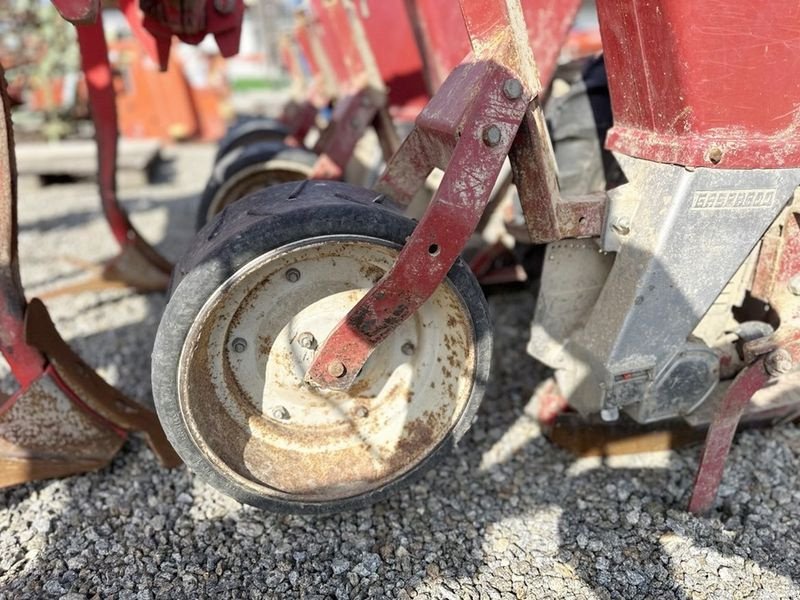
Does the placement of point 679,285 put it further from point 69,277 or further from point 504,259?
point 69,277

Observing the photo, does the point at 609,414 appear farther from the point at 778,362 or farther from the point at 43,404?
the point at 43,404

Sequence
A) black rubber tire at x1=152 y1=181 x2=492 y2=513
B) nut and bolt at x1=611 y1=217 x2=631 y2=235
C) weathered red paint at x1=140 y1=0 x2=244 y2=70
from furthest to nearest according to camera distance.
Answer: weathered red paint at x1=140 y1=0 x2=244 y2=70
nut and bolt at x1=611 y1=217 x2=631 y2=235
black rubber tire at x1=152 y1=181 x2=492 y2=513

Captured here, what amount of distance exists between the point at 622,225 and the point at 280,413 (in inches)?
39.1

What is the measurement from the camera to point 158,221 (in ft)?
16.5

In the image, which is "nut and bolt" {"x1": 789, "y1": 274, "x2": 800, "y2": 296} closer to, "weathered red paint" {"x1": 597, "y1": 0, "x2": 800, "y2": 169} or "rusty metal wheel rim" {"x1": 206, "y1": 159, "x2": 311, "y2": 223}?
"weathered red paint" {"x1": 597, "y1": 0, "x2": 800, "y2": 169}

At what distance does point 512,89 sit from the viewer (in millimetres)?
1543

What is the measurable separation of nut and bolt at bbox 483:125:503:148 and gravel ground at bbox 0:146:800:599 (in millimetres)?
976

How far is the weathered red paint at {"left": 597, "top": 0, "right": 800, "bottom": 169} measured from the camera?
1.52 metres

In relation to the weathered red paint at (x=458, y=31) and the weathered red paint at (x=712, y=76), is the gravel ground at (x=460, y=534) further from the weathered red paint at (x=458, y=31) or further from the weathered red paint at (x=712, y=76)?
the weathered red paint at (x=458, y=31)

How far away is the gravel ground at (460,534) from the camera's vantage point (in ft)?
5.41

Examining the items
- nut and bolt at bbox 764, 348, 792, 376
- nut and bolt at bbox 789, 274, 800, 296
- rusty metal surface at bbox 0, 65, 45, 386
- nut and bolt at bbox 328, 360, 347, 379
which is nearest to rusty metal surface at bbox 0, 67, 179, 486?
rusty metal surface at bbox 0, 65, 45, 386

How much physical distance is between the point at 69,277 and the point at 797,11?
3.44m

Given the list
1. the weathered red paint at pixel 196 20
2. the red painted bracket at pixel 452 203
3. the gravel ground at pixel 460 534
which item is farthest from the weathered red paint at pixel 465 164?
the weathered red paint at pixel 196 20

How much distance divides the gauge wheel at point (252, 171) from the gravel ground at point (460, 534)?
1.25 metres
